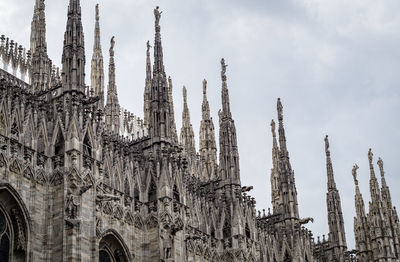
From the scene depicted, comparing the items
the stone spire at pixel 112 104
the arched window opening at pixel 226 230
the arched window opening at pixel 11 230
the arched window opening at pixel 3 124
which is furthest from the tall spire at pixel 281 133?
the arched window opening at pixel 11 230

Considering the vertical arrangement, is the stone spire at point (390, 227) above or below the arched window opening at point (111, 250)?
above

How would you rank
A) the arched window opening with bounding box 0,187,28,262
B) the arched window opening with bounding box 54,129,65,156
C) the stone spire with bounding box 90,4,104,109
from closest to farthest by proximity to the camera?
the arched window opening with bounding box 0,187,28,262
the arched window opening with bounding box 54,129,65,156
the stone spire with bounding box 90,4,104,109

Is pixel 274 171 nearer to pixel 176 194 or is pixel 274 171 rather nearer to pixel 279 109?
pixel 279 109

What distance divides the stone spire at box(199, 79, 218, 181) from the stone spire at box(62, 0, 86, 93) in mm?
23027

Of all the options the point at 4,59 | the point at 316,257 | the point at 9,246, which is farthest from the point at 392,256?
the point at 9,246

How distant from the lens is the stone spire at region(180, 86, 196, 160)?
195 feet

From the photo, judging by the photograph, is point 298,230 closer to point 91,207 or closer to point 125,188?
Answer: point 125,188

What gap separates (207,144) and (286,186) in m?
12.1

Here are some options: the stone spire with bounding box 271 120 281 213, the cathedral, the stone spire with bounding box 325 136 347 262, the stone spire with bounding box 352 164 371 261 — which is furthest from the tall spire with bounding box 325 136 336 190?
the stone spire with bounding box 352 164 371 261

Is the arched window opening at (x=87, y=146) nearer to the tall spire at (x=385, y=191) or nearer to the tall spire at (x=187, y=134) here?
the tall spire at (x=187, y=134)

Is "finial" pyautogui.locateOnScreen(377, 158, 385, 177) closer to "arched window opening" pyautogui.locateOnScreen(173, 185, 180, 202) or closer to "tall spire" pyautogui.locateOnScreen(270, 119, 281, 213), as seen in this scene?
"tall spire" pyautogui.locateOnScreen(270, 119, 281, 213)

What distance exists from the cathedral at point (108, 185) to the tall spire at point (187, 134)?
5715mm

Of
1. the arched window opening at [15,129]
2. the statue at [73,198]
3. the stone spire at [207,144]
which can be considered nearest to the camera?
the statue at [73,198]

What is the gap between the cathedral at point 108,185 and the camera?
96.9ft
